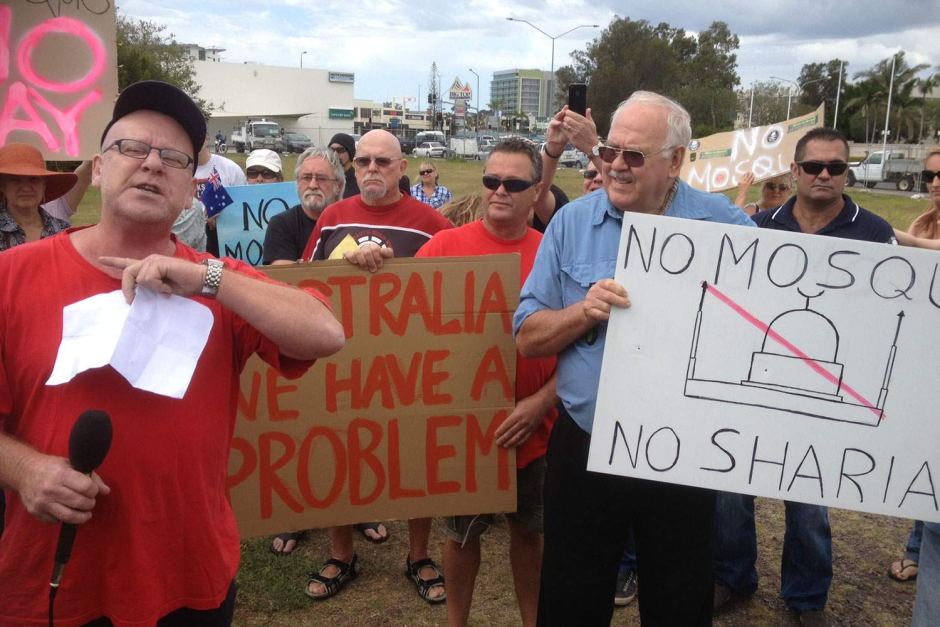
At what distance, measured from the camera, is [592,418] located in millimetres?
2287

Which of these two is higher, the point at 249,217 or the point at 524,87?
the point at 524,87

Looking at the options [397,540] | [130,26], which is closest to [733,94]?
[130,26]

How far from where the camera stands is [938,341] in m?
2.04

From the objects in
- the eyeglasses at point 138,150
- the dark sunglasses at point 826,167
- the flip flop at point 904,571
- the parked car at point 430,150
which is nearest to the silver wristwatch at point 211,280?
the eyeglasses at point 138,150

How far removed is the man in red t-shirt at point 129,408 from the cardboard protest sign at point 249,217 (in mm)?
3387

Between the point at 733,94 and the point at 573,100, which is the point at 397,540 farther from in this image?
the point at 733,94

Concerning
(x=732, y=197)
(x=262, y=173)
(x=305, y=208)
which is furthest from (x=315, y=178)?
(x=732, y=197)

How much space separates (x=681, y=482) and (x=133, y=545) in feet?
4.79

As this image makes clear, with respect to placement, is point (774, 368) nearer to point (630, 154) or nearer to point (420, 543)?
point (630, 154)

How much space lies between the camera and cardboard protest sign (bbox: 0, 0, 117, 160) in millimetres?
3082

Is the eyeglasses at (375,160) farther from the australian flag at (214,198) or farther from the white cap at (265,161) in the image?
the white cap at (265,161)

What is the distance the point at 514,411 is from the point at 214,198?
3081 millimetres

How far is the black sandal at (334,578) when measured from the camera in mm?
3496

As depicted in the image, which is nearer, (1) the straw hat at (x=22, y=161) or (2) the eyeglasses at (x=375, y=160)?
(1) the straw hat at (x=22, y=161)
